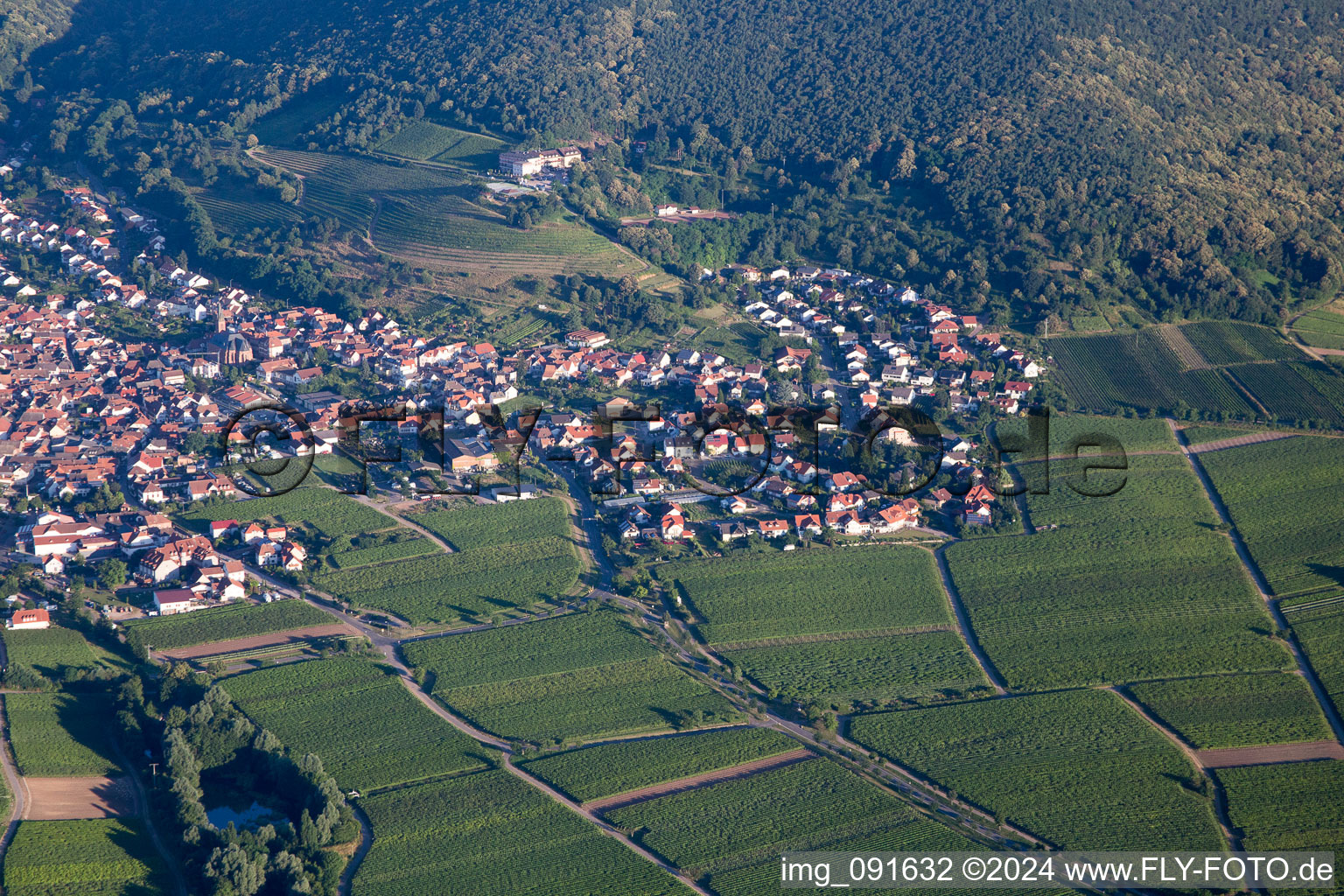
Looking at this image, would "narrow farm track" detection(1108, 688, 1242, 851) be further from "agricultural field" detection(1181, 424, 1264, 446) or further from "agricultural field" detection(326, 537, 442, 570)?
"agricultural field" detection(326, 537, 442, 570)

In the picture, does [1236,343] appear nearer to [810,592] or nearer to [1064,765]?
[810,592]

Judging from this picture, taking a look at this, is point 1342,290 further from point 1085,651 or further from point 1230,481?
point 1085,651

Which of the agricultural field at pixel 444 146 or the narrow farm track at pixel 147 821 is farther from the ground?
the agricultural field at pixel 444 146

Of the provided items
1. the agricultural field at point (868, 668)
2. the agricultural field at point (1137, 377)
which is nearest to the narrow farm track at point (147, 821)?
the agricultural field at point (868, 668)

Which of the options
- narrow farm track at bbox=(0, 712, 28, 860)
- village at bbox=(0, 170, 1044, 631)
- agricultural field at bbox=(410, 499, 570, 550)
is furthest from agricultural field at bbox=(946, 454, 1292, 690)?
Result: narrow farm track at bbox=(0, 712, 28, 860)

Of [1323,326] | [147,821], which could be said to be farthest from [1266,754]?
[1323,326]

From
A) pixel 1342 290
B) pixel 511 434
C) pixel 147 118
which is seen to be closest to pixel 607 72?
pixel 147 118

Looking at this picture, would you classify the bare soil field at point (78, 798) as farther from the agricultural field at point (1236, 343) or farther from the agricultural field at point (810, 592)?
the agricultural field at point (1236, 343)
